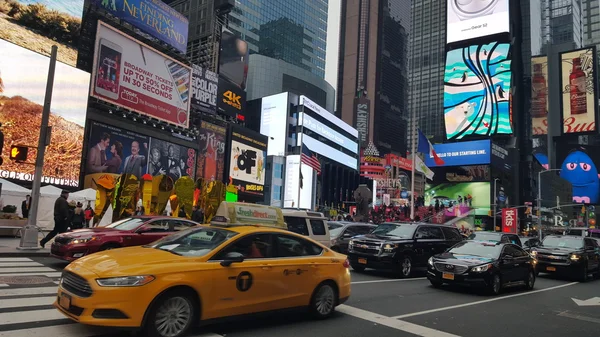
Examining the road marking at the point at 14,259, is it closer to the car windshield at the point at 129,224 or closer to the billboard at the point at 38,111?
the car windshield at the point at 129,224

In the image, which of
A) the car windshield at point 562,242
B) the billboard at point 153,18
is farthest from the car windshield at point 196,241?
the billboard at point 153,18

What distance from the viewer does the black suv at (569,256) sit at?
16250mm

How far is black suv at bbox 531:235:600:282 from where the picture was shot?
53.3ft

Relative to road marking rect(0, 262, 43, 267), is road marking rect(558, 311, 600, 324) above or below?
below

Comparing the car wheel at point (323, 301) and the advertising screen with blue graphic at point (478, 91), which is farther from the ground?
the advertising screen with blue graphic at point (478, 91)

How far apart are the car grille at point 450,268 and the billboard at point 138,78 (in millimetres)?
31767

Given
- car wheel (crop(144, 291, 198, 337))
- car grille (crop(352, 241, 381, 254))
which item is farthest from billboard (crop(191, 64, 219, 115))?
car wheel (crop(144, 291, 198, 337))

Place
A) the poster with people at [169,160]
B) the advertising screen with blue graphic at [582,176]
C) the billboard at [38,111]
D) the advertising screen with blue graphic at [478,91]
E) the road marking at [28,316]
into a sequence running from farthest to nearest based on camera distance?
the advertising screen with blue graphic at [582,176], the advertising screen with blue graphic at [478,91], the poster with people at [169,160], the billboard at [38,111], the road marking at [28,316]

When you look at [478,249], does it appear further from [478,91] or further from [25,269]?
[478,91]

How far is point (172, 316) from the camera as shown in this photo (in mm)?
5512

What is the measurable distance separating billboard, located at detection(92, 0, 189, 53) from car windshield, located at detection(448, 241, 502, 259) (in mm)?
37183

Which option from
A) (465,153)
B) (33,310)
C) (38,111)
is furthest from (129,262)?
(465,153)

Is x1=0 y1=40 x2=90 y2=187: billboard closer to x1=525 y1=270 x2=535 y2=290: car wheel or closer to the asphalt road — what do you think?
the asphalt road

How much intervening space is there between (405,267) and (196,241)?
8902mm
